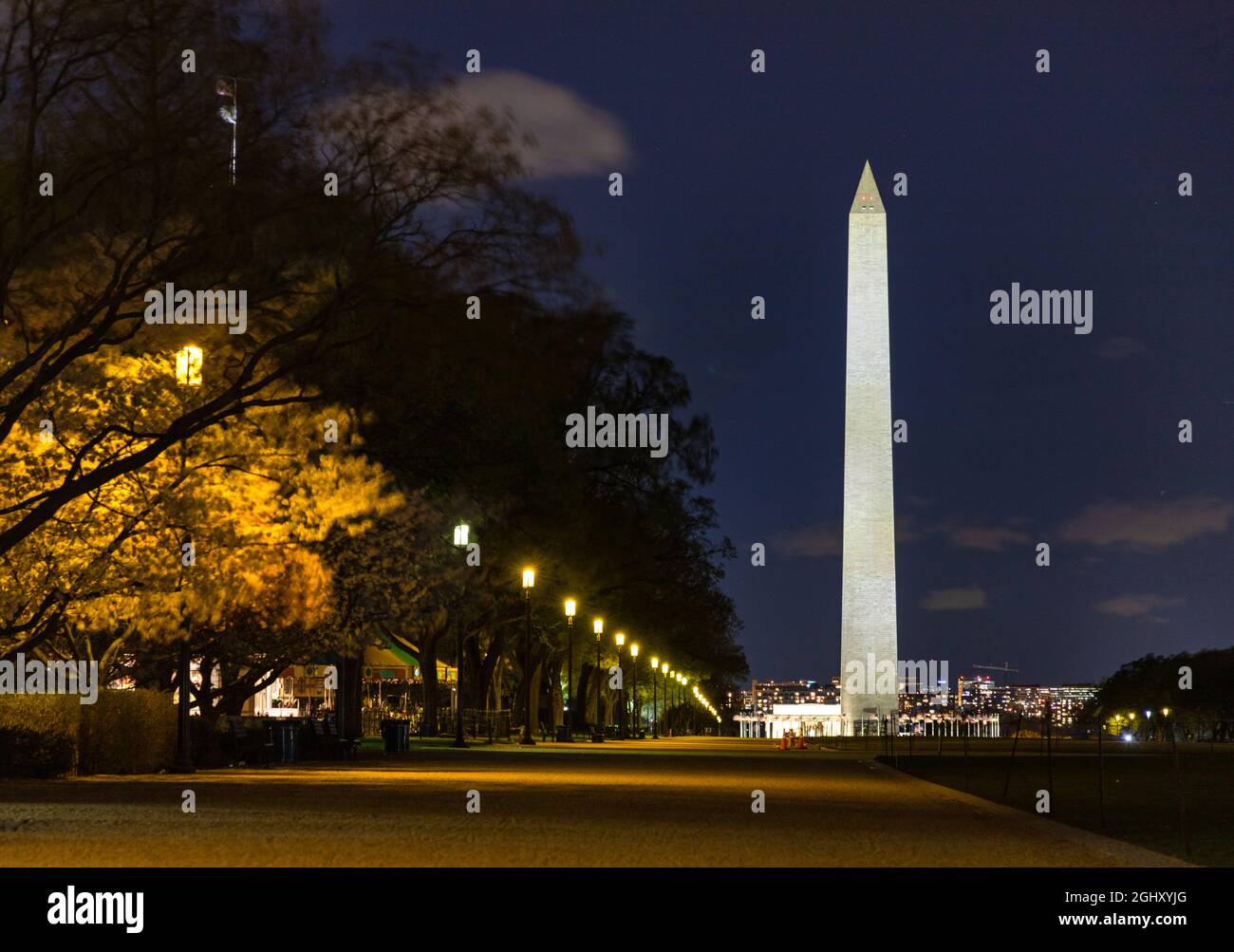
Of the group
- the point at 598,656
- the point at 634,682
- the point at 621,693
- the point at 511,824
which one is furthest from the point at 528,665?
the point at 511,824

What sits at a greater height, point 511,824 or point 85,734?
point 85,734

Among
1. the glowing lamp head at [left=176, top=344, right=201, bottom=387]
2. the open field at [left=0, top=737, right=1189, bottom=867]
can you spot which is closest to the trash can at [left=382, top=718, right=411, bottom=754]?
the open field at [left=0, top=737, right=1189, bottom=867]

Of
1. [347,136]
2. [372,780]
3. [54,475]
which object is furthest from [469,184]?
[372,780]

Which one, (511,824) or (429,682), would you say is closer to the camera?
(511,824)

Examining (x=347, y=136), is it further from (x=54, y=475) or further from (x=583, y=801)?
(x=583, y=801)

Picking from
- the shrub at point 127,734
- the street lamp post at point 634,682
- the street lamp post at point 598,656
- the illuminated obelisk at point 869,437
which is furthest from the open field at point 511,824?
the street lamp post at point 634,682

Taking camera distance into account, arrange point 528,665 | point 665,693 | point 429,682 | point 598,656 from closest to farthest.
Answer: point 528,665 < point 429,682 < point 598,656 < point 665,693

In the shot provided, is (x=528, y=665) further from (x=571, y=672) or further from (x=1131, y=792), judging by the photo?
(x=1131, y=792)
